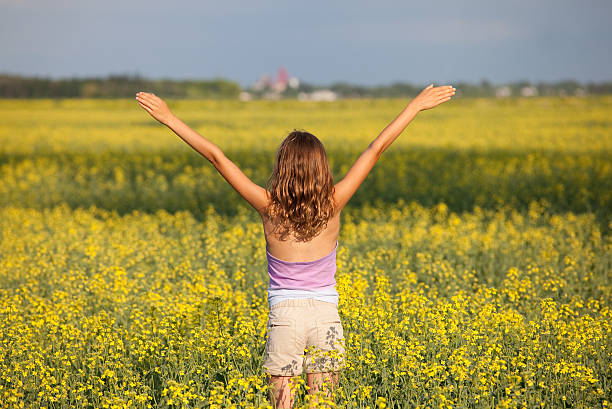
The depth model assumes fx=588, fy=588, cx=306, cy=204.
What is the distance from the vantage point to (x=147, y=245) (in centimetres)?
872

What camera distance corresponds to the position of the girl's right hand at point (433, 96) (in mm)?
3812

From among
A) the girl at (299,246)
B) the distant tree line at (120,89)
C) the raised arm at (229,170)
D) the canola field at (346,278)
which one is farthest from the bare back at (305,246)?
the distant tree line at (120,89)

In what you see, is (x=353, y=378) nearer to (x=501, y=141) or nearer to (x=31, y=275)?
(x=31, y=275)

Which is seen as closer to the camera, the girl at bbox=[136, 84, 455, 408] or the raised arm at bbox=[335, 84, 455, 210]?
the girl at bbox=[136, 84, 455, 408]

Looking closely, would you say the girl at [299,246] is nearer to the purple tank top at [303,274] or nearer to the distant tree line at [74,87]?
the purple tank top at [303,274]

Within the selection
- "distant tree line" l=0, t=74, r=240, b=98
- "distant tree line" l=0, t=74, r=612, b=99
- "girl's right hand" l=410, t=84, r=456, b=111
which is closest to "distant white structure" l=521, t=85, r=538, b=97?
"distant tree line" l=0, t=74, r=612, b=99

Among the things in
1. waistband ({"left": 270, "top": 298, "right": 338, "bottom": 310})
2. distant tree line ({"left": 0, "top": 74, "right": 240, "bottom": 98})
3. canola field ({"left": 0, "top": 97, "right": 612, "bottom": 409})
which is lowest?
canola field ({"left": 0, "top": 97, "right": 612, "bottom": 409})

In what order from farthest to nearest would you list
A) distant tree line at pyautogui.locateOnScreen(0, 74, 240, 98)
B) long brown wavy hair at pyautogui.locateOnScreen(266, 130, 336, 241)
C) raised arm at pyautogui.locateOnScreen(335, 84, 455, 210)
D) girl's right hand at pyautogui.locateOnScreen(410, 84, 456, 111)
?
distant tree line at pyautogui.locateOnScreen(0, 74, 240, 98), girl's right hand at pyautogui.locateOnScreen(410, 84, 456, 111), raised arm at pyautogui.locateOnScreen(335, 84, 455, 210), long brown wavy hair at pyautogui.locateOnScreen(266, 130, 336, 241)

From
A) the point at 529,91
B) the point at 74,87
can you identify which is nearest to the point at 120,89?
the point at 74,87

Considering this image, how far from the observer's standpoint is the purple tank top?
3400 mm

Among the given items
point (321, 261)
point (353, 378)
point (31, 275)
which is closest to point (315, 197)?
point (321, 261)

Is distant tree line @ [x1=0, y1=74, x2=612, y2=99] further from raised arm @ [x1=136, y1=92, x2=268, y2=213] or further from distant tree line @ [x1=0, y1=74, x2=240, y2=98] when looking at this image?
raised arm @ [x1=136, y1=92, x2=268, y2=213]

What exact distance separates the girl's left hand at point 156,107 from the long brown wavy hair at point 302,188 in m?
0.76

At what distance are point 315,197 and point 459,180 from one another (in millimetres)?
12540
